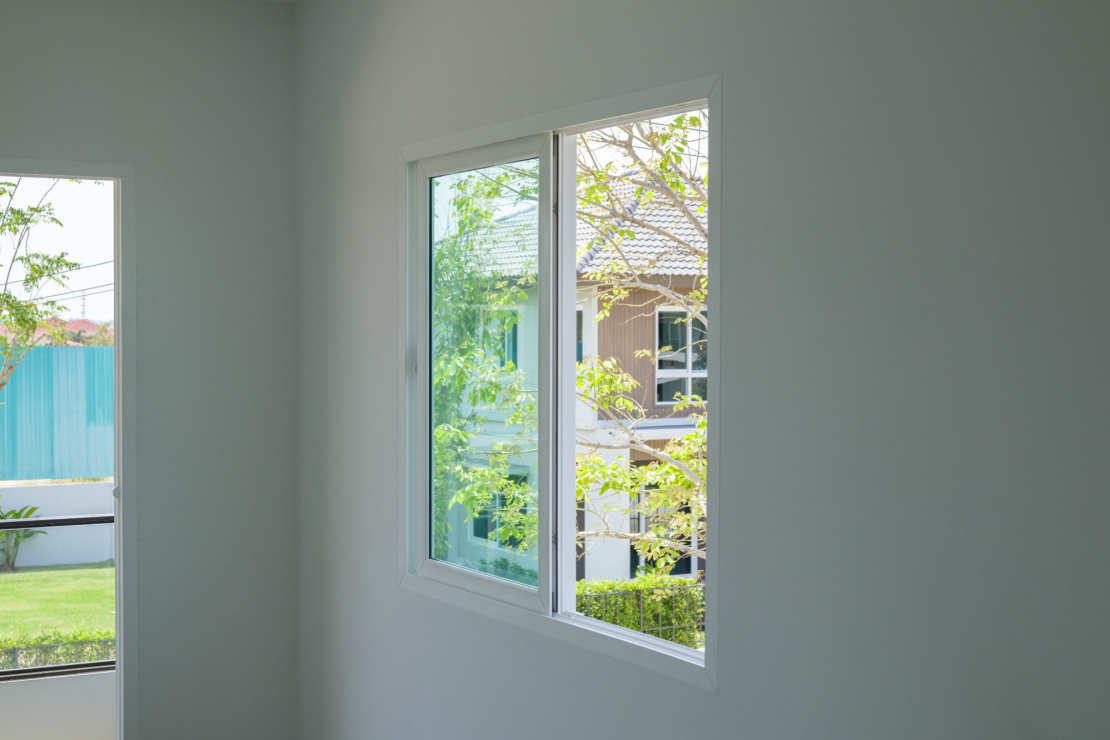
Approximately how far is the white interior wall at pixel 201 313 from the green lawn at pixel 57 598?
104cm

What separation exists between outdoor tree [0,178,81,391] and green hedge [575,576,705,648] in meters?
3.42

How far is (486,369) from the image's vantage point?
2.63 meters

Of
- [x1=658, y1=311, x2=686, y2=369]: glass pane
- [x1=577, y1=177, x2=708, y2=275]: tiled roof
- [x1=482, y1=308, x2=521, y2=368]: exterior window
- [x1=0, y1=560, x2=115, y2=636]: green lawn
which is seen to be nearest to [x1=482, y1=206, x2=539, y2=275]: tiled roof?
[x1=482, y1=308, x2=521, y2=368]: exterior window

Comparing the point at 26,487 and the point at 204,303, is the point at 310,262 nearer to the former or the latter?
the point at 204,303

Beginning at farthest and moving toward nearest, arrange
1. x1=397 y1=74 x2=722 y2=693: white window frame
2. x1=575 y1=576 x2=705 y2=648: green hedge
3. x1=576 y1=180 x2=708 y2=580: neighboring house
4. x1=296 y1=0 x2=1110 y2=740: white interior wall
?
x1=576 y1=180 x2=708 y2=580: neighboring house, x1=575 y1=576 x2=705 y2=648: green hedge, x1=397 y1=74 x2=722 y2=693: white window frame, x1=296 y1=0 x2=1110 y2=740: white interior wall

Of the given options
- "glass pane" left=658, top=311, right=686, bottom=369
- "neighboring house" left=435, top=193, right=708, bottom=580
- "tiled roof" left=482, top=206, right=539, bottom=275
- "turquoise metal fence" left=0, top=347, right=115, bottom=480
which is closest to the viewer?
"tiled roof" left=482, top=206, right=539, bottom=275

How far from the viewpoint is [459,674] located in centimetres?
265

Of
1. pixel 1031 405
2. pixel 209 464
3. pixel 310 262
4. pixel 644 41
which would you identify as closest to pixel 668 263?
pixel 310 262

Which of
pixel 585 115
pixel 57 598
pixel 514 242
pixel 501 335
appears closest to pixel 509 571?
pixel 501 335

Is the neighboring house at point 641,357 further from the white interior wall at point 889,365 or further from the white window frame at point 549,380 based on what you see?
the white interior wall at point 889,365

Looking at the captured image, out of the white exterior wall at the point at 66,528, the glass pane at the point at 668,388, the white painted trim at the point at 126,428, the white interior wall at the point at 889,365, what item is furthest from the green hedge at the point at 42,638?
the glass pane at the point at 668,388

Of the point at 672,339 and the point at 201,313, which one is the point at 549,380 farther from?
the point at 672,339

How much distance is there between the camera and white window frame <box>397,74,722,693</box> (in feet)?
6.34

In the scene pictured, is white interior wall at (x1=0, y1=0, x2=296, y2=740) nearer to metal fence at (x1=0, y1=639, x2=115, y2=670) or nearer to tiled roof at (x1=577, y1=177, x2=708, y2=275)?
metal fence at (x1=0, y1=639, x2=115, y2=670)
